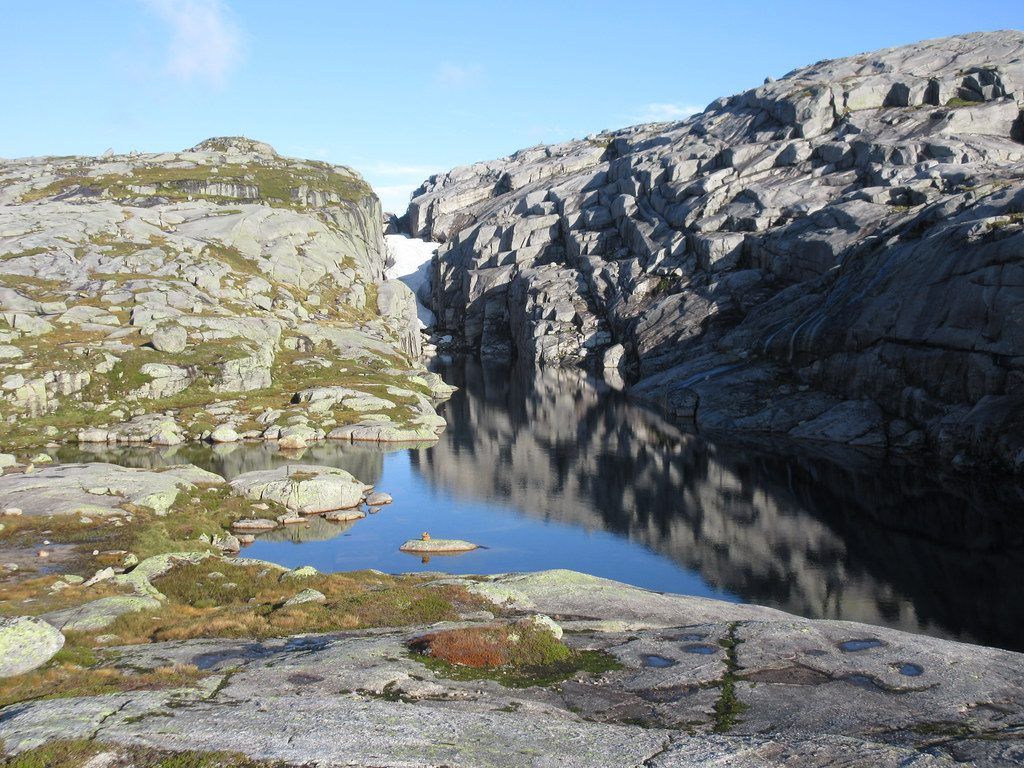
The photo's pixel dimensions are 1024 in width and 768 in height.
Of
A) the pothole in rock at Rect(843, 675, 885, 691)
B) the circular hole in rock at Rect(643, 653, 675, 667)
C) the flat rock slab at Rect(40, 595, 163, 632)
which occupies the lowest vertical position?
the pothole in rock at Rect(843, 675, 885, 691)

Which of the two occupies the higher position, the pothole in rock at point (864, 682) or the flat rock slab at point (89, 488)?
the flat rock slab at point (89, 488)

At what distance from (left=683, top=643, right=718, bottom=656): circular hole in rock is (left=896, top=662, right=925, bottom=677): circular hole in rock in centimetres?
663

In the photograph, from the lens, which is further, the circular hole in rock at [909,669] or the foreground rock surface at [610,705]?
the circular hole in rock at [909,669]

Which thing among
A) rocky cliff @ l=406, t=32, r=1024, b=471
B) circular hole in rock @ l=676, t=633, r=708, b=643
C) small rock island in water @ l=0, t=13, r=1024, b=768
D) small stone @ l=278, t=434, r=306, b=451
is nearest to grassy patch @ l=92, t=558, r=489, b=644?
small rock island in water @ l=0, t=13, r=1024, b=768

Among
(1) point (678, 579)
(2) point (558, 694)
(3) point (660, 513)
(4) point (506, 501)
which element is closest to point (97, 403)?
(4) point (506, 501)

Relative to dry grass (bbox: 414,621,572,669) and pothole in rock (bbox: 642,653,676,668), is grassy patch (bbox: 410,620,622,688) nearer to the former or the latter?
dry grass (bbox: 414,621,572,669)

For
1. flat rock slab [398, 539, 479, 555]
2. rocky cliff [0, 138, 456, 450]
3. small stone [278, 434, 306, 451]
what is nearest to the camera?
flat rock slab [398, 539, 479, 555]

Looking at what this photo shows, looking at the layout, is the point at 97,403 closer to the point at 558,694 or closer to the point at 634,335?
the point at 558,694

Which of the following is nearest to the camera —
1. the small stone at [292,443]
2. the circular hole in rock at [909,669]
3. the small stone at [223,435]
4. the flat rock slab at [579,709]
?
the flat rock slab at [579,709]

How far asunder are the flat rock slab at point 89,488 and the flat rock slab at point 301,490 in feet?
12.5

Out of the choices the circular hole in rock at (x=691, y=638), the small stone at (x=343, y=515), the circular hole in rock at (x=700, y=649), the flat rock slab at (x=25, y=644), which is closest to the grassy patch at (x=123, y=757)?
the flat rock slab at (x=25, y=644)

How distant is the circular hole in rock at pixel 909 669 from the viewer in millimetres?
28734

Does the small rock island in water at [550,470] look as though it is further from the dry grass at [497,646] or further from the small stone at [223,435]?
the small stone at [223,435]

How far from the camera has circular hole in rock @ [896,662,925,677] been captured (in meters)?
28.7
